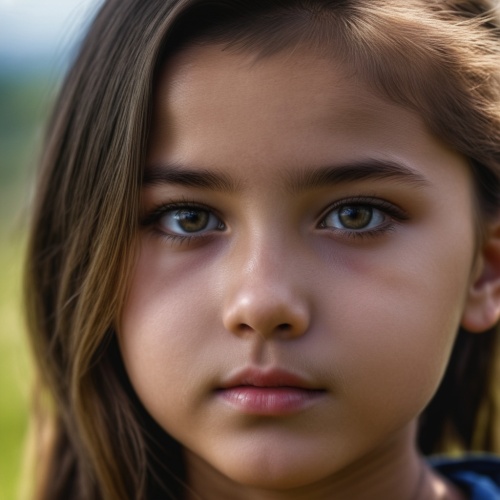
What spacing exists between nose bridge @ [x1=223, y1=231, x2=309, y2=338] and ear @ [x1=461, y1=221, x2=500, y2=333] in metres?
0.49

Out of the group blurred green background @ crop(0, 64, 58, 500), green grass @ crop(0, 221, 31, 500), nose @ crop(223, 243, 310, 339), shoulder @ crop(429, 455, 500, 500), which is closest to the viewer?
nose @ crop(223, 243, 310, 339)

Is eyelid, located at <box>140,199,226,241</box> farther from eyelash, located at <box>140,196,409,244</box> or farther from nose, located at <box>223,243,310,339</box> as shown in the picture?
nose, located at <box>223,243,310,339</box>

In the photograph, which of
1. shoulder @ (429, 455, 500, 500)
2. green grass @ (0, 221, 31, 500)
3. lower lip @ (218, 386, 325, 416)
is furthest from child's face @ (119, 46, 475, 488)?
green grass @ (0, 221, 31, 500)

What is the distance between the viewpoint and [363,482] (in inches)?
76.1

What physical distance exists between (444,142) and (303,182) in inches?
11.8

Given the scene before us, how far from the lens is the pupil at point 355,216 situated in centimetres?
173

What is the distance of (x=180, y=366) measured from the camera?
5.60 feet

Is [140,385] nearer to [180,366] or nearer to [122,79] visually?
[180,366]

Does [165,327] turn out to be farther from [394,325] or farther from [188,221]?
[394,325]

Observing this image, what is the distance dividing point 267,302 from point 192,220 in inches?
10.8

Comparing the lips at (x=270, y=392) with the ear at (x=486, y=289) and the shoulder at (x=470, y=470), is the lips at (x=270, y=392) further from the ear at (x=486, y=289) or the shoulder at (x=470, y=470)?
the shoulder at (x=470, y=470)

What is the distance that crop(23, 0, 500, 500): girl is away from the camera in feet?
5.39

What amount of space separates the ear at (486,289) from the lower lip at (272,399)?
0.45 m

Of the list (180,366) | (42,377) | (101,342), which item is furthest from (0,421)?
(180,366)
